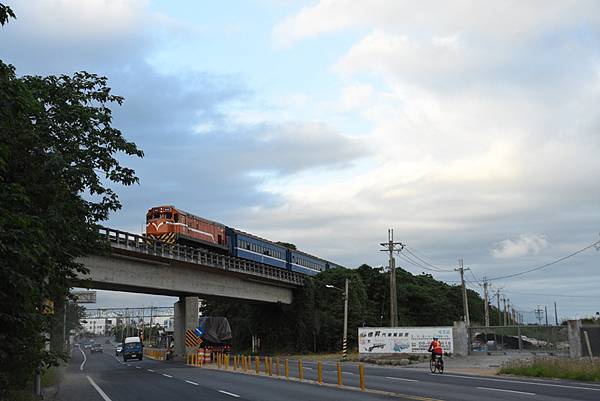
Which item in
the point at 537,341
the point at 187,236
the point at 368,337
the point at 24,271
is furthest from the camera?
the point at 187,236

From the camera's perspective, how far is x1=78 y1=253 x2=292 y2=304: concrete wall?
43.9 m

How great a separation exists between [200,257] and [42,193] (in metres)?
36.7

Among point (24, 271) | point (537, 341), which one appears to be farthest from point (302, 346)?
point (24, 271)

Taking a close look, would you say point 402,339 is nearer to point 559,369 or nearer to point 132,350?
point 559,369

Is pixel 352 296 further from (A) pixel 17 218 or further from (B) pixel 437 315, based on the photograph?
(A) pixel 17 218

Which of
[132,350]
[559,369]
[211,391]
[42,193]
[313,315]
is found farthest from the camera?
[313,315]

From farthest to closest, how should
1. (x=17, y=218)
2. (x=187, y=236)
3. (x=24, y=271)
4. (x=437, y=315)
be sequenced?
(x=437, y=315) < (x=187, y=236) < (x=24, y=271) < (x=17, y=218)

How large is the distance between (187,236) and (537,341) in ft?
89.6

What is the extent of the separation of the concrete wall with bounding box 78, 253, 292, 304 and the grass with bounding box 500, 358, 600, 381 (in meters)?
22.4

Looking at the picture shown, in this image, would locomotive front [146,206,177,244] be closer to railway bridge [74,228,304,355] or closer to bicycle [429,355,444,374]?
railway bridge [74,228,304,355]

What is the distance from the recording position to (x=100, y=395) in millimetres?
23453

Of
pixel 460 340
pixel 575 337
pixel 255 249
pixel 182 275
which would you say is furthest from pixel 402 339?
pixel 255 249

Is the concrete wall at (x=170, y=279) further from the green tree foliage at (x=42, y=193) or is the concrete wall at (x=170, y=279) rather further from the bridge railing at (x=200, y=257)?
the green tree foliage at (x=42, y=193)

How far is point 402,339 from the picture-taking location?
46.4 m
